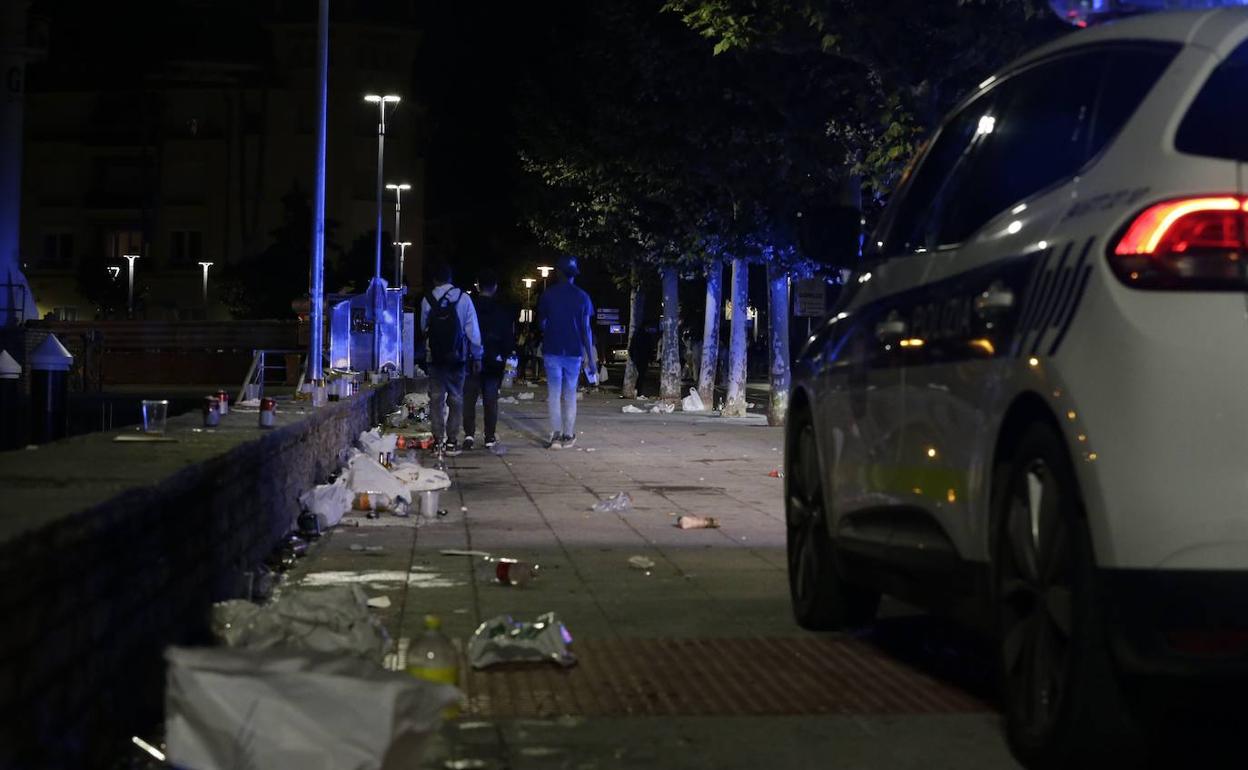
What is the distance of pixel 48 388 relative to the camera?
16.6 meters

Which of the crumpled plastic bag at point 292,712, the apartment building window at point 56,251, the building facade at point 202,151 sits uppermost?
the building facade at point 202,151

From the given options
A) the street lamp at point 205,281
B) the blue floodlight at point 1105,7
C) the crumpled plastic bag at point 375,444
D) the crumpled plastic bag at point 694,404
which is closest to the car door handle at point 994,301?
the blue floodlight at point 1105,7

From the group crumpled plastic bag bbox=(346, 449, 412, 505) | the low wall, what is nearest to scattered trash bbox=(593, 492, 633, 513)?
crumpled plastic bag bbox=(346, 449, 412, 505)

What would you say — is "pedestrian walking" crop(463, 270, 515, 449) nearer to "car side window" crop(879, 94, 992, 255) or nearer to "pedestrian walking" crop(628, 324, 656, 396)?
"car side window" crop(879, 94, 992, 255)

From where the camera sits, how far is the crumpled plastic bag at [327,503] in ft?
40.1

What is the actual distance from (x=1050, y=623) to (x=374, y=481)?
9.29m

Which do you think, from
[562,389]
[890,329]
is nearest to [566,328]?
[562,389]

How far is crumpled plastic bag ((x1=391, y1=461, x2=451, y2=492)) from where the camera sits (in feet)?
48.3

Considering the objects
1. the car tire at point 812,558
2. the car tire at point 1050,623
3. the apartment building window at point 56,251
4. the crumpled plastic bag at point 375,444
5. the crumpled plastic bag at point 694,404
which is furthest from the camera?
the apartment building window at point 56,251

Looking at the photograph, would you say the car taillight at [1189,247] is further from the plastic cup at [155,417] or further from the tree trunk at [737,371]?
the tree trunk at [737,371]

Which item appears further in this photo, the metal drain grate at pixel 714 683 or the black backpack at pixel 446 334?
the black backpack at pixel 446 334

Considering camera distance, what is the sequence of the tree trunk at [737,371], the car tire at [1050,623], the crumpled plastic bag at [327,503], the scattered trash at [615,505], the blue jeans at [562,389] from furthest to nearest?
the tree trunk at [737,371] < the blue jeans at [562,389] < the scattered trash at [615,505] < the crumpled plastic bag at [327,503] < the car tire at [1050,623]

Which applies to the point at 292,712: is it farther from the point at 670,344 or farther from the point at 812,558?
the point at 670,344

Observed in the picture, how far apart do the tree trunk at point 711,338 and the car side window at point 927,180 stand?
94.3ft
